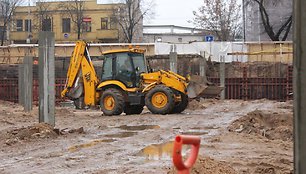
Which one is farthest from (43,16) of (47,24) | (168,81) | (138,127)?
(138,127)

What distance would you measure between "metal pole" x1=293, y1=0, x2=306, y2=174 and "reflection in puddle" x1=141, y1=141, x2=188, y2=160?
20.0 ft

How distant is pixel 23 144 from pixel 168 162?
4138 mm

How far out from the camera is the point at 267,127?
16.0m

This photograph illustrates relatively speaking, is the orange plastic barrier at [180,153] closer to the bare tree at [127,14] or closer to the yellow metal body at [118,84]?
the yellow metal body at [118,84]

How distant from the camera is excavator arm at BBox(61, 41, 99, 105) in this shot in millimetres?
21391

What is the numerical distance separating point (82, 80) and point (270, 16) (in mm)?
39887

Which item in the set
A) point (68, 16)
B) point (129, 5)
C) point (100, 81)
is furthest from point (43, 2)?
point (100, 81)

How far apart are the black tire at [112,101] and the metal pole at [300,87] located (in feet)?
56.7

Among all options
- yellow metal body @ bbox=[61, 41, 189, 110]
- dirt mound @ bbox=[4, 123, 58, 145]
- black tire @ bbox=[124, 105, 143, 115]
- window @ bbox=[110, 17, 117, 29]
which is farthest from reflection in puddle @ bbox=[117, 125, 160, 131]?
window @ bbox=[110, 17, 117, 29]

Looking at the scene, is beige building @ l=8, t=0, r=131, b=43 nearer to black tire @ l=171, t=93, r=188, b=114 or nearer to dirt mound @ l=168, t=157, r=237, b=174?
black tire @ l=171, t=93, r=188, b=114

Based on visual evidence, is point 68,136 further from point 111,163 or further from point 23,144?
point 111,163

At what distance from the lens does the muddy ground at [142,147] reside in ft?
28.7

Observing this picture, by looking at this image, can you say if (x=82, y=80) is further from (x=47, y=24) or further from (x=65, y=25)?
(x=65, y=25)

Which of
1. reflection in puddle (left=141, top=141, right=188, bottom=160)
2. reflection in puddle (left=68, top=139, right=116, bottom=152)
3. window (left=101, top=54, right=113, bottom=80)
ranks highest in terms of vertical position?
window (left=101, top=54, right=113, bottom=80)
